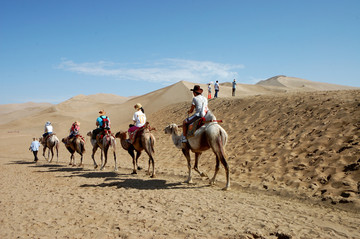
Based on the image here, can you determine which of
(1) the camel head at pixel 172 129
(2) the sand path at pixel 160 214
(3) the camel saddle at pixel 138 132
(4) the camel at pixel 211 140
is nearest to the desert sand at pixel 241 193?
(2) the sand path at pixel 160 214

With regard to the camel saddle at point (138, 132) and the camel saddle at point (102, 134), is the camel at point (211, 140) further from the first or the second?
the camel saddle at point (102, 134)

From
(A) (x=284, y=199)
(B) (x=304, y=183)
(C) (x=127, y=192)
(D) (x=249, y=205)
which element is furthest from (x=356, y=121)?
(C) (x=127, y=192)

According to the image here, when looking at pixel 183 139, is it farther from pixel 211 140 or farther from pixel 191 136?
pixel 211 140

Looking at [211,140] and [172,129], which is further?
[172,129]

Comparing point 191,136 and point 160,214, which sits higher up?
point 191,136

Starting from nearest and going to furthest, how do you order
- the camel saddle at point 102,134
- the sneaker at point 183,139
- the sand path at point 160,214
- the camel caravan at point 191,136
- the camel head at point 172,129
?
the sand path at point 160,214
the camel caravan at point 191,136
the sneaker at point 183,139
the camel head at point 172,129
the camel saddle at point 102,134

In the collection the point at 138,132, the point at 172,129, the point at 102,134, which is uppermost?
the point at 172,129

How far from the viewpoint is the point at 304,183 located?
793 centimetres

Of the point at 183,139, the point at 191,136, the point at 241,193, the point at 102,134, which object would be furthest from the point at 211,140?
the point at 102,134

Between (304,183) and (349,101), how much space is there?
7.07 m

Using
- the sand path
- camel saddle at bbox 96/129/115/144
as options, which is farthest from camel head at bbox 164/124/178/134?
camel saddle at bbox 96/129/115/144

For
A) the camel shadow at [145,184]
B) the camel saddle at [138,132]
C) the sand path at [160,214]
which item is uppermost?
the camel saddle at [138,132]

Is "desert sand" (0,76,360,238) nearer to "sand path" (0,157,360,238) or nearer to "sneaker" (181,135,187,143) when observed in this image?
"sand path" (0,157,360,238)

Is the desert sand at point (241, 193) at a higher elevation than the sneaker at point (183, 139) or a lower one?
lower
